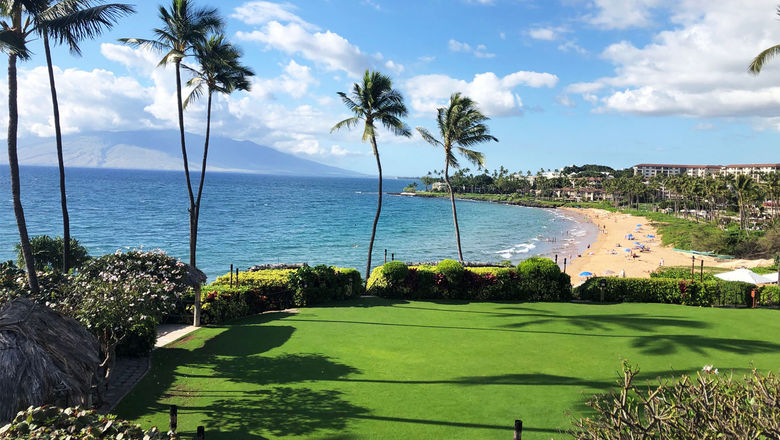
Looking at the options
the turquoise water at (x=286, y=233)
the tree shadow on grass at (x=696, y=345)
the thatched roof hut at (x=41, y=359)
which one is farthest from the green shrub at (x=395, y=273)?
the turquoise water at (x=286, y=233)

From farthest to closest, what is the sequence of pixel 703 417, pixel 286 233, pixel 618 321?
1. pixel 286 233
2. pixel 618 321
3. pixel 703 417

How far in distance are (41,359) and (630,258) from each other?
52.9 m

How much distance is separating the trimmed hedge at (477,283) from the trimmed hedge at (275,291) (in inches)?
74.7

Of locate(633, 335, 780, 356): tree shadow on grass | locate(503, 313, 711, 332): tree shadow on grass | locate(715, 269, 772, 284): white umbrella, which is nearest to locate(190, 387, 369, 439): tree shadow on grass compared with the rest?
locate(503, 313, 711, 332): tree shadow on grass

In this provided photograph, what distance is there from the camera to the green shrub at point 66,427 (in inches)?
203

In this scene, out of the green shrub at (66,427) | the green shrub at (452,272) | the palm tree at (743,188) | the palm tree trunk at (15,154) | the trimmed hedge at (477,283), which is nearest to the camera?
the green shrub at (66,427)

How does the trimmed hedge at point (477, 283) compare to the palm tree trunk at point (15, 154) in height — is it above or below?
below

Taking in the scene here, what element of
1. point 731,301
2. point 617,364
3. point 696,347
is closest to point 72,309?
point 617,364

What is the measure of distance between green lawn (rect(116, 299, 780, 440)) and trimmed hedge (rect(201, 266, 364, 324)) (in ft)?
3.13

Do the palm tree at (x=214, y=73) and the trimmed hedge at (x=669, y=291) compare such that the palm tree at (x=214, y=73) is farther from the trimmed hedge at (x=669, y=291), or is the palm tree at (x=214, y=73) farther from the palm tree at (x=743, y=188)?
the palm tree at (x=743, y=188)

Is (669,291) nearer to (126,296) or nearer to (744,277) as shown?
(744,277)

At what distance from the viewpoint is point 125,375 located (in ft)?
38.8

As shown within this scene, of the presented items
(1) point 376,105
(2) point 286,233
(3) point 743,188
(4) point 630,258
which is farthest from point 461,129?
(3) point 743,188

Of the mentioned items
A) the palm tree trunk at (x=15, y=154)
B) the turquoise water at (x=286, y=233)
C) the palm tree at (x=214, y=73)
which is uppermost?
the palm tree at (x=214, y=73)
